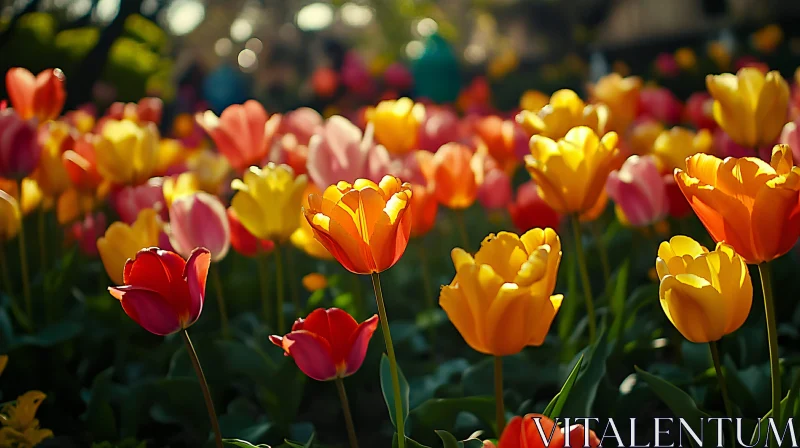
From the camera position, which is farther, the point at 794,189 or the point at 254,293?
the point at 254,293

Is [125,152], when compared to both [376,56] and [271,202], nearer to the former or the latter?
[271,202]

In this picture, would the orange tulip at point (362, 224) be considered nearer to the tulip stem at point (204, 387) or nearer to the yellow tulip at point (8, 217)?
the tulip stem at point (204, 387)

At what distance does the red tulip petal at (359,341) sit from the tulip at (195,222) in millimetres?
648

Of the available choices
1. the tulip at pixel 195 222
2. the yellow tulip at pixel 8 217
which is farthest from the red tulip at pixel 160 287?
the yellow tulip at pixel 8 217

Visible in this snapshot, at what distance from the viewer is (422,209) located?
77.1 inches

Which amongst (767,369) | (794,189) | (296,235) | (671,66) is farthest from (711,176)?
(671,66)

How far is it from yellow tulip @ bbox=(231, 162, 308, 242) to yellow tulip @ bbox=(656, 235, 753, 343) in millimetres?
892

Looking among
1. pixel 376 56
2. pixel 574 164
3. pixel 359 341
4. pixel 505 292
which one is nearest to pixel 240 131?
pixel 574 164

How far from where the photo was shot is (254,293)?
2.49 metres

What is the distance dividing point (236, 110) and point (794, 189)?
147 cm

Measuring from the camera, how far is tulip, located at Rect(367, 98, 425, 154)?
2.40 m

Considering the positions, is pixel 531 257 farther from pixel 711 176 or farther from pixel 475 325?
pixel 711 176

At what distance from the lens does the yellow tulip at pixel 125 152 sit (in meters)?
2.17

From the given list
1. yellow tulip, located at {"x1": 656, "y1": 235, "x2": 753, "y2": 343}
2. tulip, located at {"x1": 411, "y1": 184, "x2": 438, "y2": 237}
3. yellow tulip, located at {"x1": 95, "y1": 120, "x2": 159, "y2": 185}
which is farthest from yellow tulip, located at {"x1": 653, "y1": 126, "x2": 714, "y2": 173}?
yellow tulip, located at {"x1": 95, "y1": 120, "x2": 159, "y2": 185}
